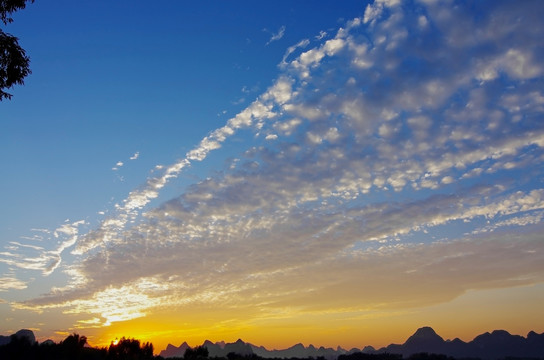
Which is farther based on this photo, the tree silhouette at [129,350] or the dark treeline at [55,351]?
the tree silhouette at [129,350]

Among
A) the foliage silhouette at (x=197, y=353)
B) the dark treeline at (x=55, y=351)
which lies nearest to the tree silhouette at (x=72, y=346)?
the dark treeline at (x=55, y=351)

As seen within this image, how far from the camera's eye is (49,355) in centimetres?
6091

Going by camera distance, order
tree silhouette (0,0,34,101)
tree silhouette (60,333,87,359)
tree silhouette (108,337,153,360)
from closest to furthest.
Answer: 1. tree silhouette (0,0,34,101)
2. tree silhouette (60,333,87,359)
3. tree silhouette (108,337,153,360)

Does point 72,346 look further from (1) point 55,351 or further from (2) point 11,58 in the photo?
(2) point 11,58

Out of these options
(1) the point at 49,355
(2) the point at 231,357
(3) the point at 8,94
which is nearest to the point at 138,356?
(1) the point at 49,355

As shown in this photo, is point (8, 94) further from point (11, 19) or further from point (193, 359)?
point (193, 359)

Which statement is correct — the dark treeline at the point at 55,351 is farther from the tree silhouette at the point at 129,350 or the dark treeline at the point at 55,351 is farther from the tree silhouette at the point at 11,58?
the tree silhouette at the point at 11,58

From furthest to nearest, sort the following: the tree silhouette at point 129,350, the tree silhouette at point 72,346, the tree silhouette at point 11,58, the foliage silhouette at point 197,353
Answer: the foliage silhouette at point 197,353 → the tree silhouette at point 129,350 → the tree silhouette at point 72,346 → the tree silhouette at point 11,58

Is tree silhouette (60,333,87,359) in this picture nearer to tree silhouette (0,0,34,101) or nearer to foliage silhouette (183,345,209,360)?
foliage silhouette (183,345,209,360)

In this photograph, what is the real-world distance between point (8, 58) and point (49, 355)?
5664 centimetres

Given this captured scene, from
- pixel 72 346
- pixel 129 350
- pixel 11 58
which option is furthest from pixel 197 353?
pixel 11 58

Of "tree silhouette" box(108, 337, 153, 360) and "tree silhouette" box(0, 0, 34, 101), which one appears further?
"tree silhouette" box(108, 337, 153, 360)

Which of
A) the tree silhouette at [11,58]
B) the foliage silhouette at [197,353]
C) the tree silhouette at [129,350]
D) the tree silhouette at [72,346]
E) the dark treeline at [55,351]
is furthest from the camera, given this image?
the foliage silhouette at [197,353]

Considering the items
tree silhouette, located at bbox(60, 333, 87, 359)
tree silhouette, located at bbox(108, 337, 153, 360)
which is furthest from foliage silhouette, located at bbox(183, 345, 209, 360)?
tree silhouette, located at bbox(60, 333, 87, 359)
